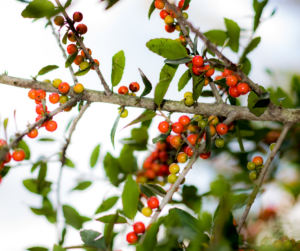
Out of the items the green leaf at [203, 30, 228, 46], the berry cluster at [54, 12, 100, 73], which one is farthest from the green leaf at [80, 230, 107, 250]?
the green leaf at [203, 30, 228, 46]

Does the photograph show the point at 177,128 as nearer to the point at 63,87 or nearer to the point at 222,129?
the point at 222,129

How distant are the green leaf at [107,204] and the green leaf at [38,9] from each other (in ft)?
2.50

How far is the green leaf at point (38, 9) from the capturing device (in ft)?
2.52

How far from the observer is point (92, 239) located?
0.77 meters

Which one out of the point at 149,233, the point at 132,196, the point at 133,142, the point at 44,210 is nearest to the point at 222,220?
the point at 149,233

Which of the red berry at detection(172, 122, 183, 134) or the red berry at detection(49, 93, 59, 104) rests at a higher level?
the red berry at detection(49, 93, 59, 104)

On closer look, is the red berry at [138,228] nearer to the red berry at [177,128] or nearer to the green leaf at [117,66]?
the red berry at [177,128]

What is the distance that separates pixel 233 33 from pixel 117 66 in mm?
524

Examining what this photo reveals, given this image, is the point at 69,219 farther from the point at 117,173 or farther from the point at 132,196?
the point at 132,196

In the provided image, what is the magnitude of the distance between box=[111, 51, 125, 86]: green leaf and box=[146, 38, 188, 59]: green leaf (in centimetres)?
14

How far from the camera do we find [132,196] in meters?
0.86

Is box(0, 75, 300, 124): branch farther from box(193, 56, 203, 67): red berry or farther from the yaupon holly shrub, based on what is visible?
box(193, 56, 203, 67): red berry

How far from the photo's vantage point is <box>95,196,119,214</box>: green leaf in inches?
46.1

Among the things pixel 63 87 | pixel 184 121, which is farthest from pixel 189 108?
pixel 63 87
